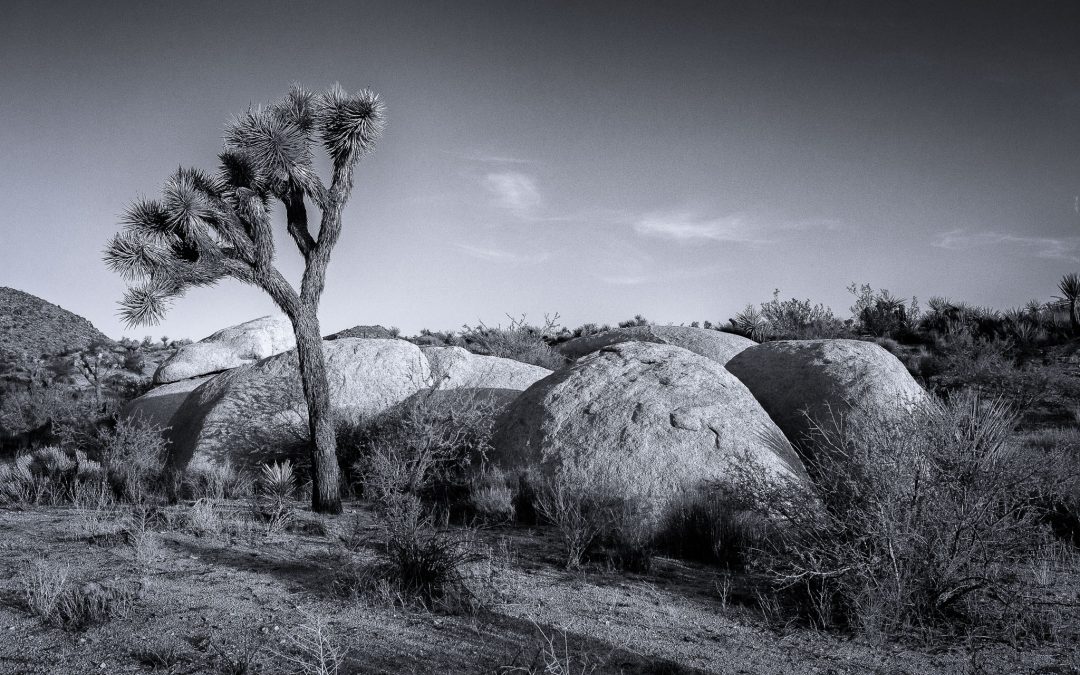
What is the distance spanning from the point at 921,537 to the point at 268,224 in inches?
369

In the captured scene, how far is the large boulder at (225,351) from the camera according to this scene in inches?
730

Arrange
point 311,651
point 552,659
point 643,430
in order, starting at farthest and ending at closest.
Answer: point 643,430 < point 552,659 < point 311,651

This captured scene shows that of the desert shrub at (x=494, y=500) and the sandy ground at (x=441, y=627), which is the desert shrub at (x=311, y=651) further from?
the desert shrub at (x=494, y=500)

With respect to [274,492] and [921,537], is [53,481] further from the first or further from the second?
[921,537]

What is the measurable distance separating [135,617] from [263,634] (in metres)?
1.10

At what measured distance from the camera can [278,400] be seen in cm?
1264

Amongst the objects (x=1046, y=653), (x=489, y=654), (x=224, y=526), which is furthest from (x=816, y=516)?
(x=224, y=526)

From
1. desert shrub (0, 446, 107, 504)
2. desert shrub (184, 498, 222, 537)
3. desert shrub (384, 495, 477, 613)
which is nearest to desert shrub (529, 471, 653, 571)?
desert shrub (384, 495, 477, 613)

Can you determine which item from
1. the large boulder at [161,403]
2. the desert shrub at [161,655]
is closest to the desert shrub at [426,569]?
the desert shrub at [161,655]

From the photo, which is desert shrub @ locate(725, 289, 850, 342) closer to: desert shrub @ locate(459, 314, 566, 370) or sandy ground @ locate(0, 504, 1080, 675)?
desert shrub @ locate(459, 314, 566, 370)

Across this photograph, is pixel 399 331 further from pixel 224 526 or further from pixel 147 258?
pixel 224 526

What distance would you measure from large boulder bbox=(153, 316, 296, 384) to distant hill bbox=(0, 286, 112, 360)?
59.8 ft

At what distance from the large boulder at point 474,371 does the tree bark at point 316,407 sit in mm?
3614

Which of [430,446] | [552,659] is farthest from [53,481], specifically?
[552,659]
